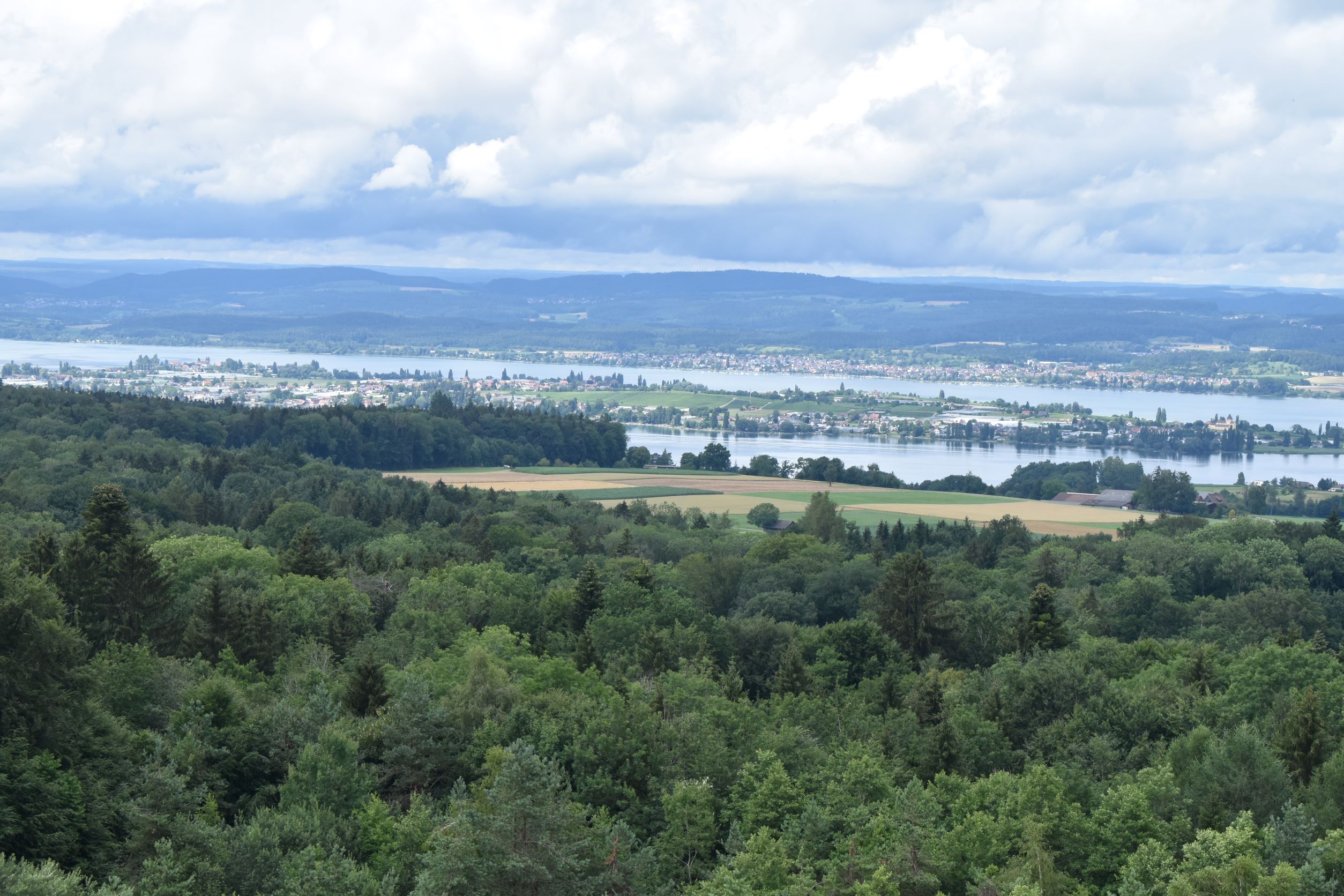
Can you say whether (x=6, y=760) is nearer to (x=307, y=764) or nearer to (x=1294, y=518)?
(x=307, y=764)

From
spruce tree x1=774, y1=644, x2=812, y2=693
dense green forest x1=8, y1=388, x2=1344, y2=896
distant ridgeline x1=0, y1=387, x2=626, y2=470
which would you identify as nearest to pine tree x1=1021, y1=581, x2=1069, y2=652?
dense green forest x1=8, y1=388, x2=1344, y2=896

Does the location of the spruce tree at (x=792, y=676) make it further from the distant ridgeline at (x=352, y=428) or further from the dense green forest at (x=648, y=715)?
the distant ridgeline at (x=352, y=428)

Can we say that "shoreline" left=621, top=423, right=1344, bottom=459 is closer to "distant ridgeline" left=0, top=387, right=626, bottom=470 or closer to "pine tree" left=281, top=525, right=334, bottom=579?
"distant ridgeline" left=0, top=387, right=626, bottom=470

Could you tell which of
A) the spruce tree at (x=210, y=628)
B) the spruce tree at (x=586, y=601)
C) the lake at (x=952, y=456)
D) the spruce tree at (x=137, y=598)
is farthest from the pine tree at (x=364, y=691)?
the lake at (x=952, y=456)

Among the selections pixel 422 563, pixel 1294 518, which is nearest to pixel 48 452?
pixel 422 563

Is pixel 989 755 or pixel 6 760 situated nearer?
pixel 6 760

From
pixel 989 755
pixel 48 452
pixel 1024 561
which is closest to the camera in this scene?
pixel 989 755
